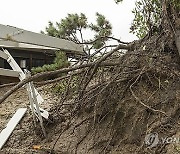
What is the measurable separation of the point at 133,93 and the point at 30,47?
5639 mm

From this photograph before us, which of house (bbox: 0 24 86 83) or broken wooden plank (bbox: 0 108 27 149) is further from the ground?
house (bbox: 0 24 86 83)

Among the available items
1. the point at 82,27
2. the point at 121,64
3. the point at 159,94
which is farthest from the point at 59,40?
the point at 159,94

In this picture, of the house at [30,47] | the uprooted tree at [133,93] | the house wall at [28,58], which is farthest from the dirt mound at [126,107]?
the house wall at [28,58]

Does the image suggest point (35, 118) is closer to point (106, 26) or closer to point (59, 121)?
point (59, 121)

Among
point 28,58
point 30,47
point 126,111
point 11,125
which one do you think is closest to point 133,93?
point 126,111

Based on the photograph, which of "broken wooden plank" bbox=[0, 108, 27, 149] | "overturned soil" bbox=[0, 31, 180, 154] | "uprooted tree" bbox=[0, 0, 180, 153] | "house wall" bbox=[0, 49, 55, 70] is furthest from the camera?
"house wall" bbox=[0, 49, 55, 70]

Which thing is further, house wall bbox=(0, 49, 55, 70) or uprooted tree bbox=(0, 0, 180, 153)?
house wall bbox=(0, 49, 55, 70)

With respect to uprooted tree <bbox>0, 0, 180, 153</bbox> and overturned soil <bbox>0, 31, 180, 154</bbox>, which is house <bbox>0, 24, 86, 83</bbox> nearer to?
overturned soil <bbox>0, 31, 180, 154</bbox>

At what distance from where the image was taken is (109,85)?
4.63 meters

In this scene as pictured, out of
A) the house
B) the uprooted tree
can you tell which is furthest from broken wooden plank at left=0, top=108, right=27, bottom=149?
the house

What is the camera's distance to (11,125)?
5734 millimetres

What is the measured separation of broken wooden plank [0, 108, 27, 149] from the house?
6.93 feet

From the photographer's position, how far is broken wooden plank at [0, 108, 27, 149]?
17.5 feet

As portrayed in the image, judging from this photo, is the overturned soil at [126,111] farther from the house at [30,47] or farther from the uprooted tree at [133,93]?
the house at [30,47]
